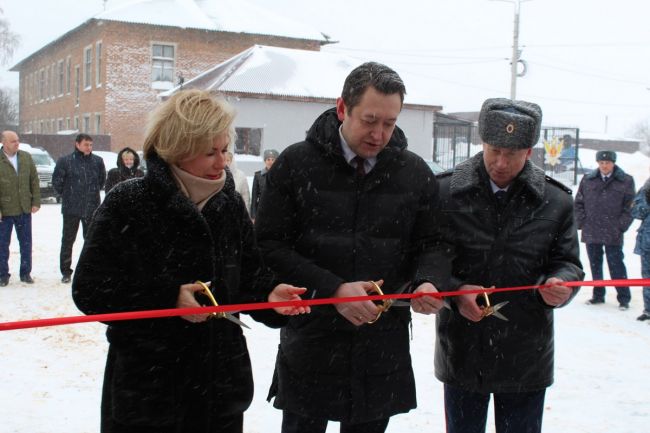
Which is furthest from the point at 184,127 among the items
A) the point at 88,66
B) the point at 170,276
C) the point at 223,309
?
the point at 88,66

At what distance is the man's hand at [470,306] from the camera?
2979mm

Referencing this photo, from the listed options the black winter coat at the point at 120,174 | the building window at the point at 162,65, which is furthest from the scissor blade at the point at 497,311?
the building window at the point at 162,65

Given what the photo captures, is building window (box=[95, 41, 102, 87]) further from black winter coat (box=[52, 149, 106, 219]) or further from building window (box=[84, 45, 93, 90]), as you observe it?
black winter coat (box=[52, 149, 106, 219])

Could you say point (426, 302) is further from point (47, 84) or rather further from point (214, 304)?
point (47, 84)

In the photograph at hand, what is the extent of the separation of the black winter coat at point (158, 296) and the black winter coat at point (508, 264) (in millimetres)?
1093

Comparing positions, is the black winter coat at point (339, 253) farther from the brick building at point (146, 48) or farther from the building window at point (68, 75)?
the building window at point (68, 75)

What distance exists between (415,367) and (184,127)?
4022 mm

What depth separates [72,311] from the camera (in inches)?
303

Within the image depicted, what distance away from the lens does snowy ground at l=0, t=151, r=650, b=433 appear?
15.3 feet

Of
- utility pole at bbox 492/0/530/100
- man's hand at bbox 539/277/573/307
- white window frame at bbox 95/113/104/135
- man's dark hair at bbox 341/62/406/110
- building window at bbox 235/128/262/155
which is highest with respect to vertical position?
utility pole at bbox 492/0/530/100

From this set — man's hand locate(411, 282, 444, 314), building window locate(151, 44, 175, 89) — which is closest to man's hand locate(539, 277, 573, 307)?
man's hand locate(411, 282, 444, 314)

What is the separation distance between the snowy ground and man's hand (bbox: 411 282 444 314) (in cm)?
191

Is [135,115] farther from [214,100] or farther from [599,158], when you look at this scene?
[214,100]

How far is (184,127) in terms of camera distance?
2338mm
